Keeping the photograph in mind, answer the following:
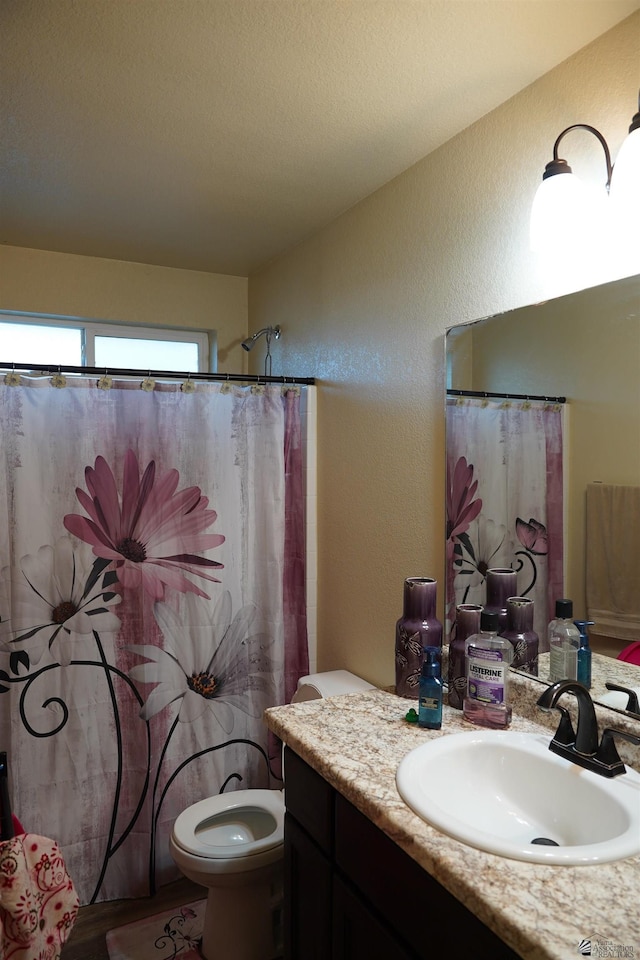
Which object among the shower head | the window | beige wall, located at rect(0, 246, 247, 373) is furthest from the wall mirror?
beige wall, located at rect(0, 246, 247, 373)

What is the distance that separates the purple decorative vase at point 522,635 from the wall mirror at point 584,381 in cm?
4

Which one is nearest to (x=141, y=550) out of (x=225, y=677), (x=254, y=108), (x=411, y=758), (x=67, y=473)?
(x=67, y=473)

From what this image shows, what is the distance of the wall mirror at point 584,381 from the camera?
1.34 meters

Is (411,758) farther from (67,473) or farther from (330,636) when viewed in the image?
(67,473)

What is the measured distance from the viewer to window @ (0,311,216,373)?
289 centimetres

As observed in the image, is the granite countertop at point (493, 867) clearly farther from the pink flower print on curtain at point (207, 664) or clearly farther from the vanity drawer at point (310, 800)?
the pink flower print on curtain at point (207, 664)

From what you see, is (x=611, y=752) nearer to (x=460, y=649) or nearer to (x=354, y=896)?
(x=460, y=649)

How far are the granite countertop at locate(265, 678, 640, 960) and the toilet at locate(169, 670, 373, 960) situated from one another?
637 millimetres

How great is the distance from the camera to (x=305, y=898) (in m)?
1.43

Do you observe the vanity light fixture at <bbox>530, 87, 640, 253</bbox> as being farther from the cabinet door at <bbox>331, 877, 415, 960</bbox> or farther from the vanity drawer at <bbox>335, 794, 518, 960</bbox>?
the cabinet door at <bbox>331, 877, 415, 960</bbox>

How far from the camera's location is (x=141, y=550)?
2271 millimetres

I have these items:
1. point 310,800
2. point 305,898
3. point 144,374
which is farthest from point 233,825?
point 144,374

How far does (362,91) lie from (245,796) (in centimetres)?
223

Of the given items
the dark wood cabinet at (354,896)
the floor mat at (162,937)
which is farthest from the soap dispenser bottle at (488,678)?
the floor mat at (162,937)
